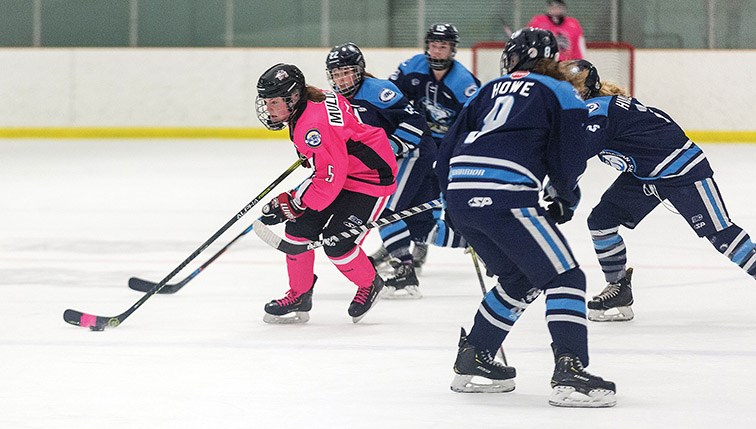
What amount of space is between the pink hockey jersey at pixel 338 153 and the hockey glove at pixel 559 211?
1.00m

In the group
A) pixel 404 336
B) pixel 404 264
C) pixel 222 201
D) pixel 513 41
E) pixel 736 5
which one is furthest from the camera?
pixel 736 5

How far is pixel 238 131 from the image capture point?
496 inches

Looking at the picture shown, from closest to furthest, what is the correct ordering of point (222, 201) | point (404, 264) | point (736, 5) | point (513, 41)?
point (513, 41) → point (404, 264) → point (222, 201) → point (736, 5)

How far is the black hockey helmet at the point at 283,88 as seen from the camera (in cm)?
400

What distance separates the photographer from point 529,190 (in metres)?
3.17

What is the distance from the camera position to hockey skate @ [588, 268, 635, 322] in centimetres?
436

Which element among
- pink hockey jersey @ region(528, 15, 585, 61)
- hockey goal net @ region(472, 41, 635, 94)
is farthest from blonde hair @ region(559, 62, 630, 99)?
hockey goal net @ region(472, 41, 635, 94)

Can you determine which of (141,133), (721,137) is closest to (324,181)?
(721,137)

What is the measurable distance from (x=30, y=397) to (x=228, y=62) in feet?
31.2

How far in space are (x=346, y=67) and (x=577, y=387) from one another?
2.02m

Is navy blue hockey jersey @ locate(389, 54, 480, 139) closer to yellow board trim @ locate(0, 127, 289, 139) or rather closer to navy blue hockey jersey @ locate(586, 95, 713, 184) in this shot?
navy blue hockey jersey @ locate(586, 95, 713, 184)

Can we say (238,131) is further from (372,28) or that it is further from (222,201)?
(222,201)

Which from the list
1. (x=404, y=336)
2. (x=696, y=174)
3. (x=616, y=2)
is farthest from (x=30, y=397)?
(x=616, y=2)

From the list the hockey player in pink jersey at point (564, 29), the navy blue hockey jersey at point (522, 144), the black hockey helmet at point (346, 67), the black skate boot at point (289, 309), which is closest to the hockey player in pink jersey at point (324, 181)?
the black skate boot at point (289, 309)
